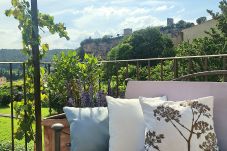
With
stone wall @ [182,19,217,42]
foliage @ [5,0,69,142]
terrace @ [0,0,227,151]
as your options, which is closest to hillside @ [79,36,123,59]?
stone wall @ [182,19,217,42]

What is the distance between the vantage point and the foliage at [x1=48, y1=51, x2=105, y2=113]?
290cm

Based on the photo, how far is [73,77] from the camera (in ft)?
9.66

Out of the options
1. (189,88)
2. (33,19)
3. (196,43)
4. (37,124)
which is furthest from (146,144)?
(196,43)

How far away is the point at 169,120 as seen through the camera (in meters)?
2.05

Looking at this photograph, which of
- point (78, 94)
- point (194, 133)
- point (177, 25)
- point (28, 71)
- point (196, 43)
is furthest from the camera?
point (177, 25)

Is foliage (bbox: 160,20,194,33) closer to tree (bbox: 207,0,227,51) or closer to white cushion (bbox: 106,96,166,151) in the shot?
tree (bbox: 207,0,227,51)

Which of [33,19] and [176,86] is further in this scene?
[33,19]

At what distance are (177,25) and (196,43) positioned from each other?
89.3 ft

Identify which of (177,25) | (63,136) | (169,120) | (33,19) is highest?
(177,25)

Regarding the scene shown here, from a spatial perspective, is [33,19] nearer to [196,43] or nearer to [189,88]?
[189,88]

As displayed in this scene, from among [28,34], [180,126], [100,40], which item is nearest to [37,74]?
[28,34]

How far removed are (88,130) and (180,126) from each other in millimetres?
536

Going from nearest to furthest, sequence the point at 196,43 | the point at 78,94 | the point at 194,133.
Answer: the point at 194,133
the point at 78,94
the point at 196,43

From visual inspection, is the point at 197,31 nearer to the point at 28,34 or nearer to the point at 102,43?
the point at 102,43
